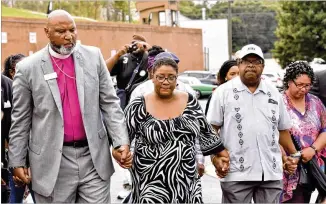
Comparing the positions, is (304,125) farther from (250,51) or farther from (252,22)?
(252,22)

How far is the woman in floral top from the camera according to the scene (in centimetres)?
567

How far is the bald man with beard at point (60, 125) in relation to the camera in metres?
4.58

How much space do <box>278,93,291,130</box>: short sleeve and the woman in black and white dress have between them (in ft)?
2.59

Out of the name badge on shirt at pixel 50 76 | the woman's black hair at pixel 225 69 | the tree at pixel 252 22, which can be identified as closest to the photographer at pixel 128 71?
the woman's black hair at pixel 225 69

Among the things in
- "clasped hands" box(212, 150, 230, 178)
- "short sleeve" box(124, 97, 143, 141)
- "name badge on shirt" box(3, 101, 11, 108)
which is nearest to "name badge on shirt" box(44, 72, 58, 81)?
"short sleeve" box(124, 97, 143, 141)

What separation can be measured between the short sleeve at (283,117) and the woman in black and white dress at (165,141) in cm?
79

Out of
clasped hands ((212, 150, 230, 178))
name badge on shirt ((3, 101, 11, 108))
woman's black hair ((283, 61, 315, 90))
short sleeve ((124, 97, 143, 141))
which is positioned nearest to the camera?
short sleeve ((124, 97, 143, 141))

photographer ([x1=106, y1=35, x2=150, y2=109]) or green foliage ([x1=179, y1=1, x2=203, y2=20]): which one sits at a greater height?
green foliage ([x1=179, y1=1, x2=203, y2=20])

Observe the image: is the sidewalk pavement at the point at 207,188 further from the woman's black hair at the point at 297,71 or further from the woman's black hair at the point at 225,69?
the woman's black hair at the point at 297,71

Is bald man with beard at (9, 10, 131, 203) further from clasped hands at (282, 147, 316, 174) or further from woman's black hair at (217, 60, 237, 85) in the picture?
woman's black hair at (217, 60, 237, 85)

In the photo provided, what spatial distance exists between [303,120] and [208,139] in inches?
45.1

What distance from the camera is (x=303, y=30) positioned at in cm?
4044

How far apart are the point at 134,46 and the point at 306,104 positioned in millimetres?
1867

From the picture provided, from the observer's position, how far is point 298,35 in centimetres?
4041
